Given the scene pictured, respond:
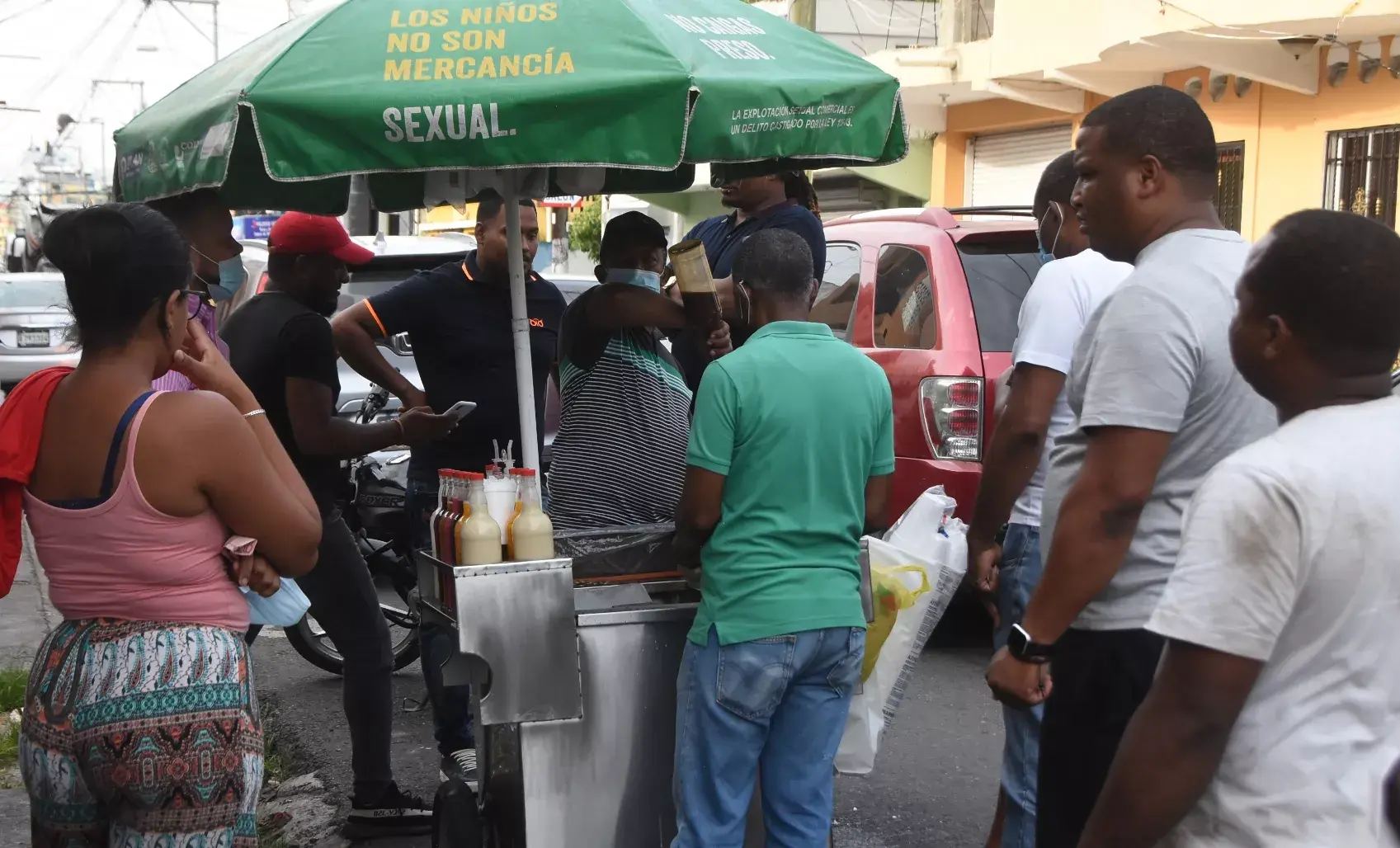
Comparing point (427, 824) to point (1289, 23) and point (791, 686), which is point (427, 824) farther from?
point (1289, 23)

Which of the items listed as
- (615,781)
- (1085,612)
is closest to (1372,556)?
(1085,612)

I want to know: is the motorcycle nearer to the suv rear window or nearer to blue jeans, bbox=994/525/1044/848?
the suv rear window

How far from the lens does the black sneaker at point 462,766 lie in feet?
14.3

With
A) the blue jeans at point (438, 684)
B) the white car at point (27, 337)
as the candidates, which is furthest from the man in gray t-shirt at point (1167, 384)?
the white car at point (27, 337)

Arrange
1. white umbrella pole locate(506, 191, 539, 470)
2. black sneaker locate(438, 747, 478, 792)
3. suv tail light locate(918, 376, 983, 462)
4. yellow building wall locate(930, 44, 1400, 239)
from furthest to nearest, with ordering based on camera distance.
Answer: yellow building wall locate(930, 44, 1400, 239) → suv tail light locate(918, 376, 983, 462) → black sneaker locate(438, 747, 478, 792) → white umbrella pole locate(506, 191, 539, 470)

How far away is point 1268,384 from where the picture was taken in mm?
1948

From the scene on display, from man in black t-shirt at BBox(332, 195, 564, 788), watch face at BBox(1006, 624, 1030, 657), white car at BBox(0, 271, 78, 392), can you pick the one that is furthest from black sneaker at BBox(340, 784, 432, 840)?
white car at BBox(0, 271, 78, 392)

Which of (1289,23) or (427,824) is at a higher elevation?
(1289,23)

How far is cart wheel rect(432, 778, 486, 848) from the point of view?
3846 millimetres

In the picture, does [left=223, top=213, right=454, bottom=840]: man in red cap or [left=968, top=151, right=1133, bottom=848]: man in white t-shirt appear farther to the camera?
[left=223, top=213, right=454, bottom=840]: man in red cap

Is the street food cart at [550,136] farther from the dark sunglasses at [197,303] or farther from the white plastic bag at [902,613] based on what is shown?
the white plastic bag at [902,613]

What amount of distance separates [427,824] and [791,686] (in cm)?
186

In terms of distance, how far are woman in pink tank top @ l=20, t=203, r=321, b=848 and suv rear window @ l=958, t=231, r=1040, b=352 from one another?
4.35m

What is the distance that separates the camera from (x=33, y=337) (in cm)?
1828
